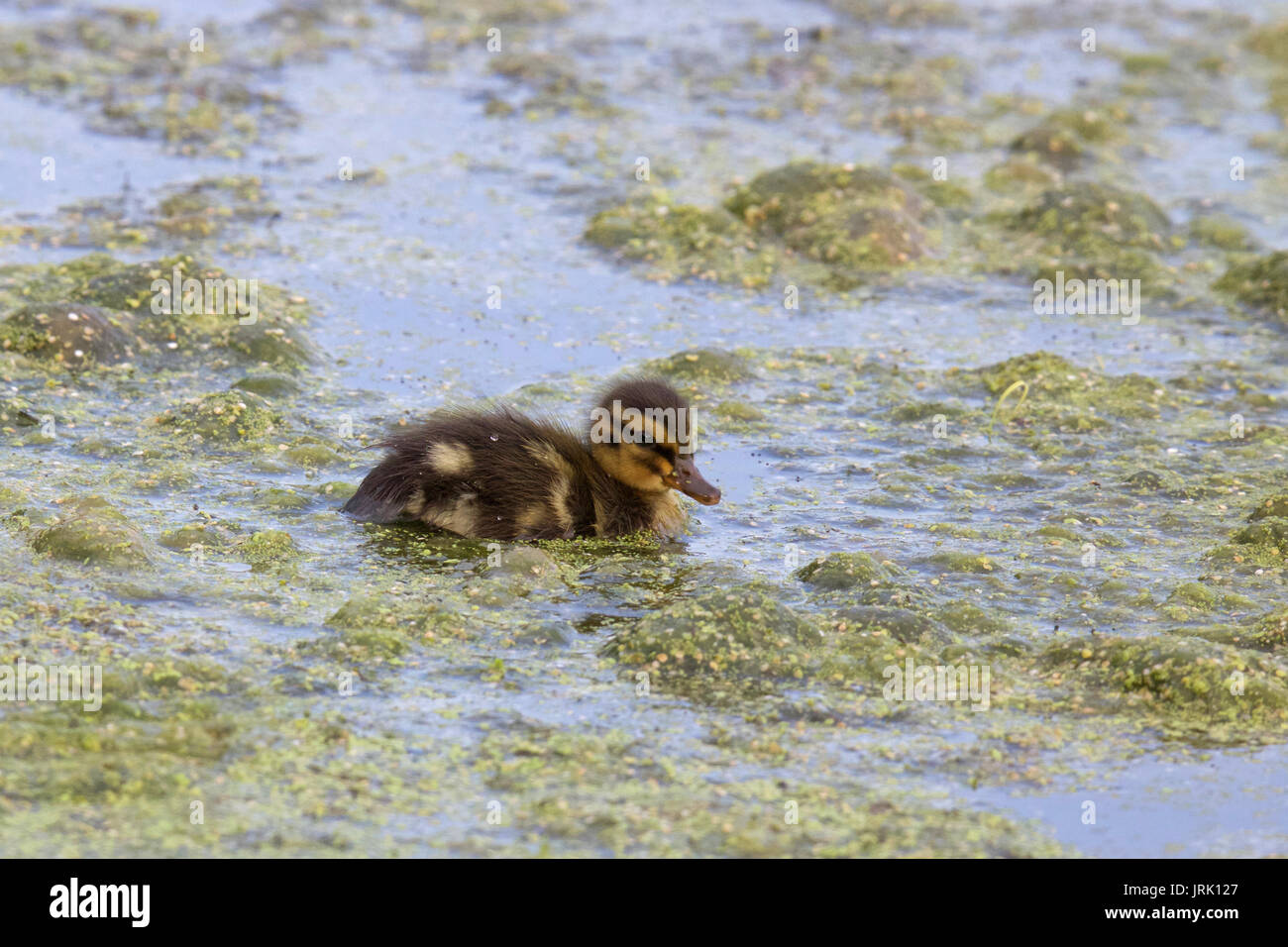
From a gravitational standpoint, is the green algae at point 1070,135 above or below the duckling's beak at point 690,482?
above

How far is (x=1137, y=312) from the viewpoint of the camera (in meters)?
9.82

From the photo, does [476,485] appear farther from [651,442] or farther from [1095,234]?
[1095,234]

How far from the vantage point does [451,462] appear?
638 centimetres

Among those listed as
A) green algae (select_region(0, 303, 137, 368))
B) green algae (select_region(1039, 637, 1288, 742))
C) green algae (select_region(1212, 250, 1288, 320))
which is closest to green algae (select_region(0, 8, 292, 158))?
green algae (select_region(0, 303, 137, 368))

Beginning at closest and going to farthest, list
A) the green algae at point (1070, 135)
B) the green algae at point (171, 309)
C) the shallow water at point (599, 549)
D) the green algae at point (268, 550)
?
the shallow water at point (599, 549) → the green algae at point (268, 550) → the green algae at point (171, 309) → the green algae at point (1070, 135)

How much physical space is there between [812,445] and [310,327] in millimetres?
2672

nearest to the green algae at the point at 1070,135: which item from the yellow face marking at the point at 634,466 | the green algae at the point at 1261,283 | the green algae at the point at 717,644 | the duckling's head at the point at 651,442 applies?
the green algae at the point at 1261,283

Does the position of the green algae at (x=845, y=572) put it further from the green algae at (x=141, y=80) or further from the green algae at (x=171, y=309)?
the green algae at (x=141, y=80)

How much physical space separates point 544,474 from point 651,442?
0.44 m

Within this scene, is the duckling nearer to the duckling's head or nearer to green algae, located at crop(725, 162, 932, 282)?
the duckling's head

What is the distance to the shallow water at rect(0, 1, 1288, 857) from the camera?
4.62 m

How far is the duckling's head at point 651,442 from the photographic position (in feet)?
21.7

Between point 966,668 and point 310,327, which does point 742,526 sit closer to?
point 966,668
